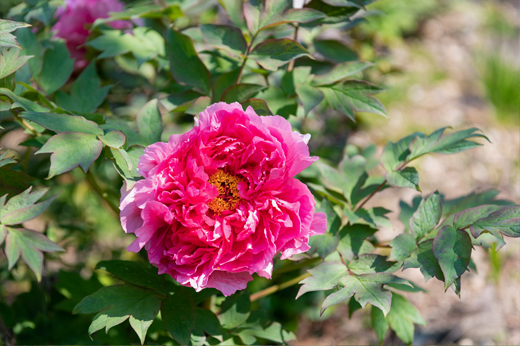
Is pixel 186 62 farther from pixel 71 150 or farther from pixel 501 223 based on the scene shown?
pixel 501 223

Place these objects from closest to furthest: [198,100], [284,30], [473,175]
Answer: [198,100] < [284,30] < [473,175]

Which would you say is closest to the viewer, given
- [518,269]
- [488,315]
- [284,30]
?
[284,30]

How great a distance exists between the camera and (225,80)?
1.13 metres

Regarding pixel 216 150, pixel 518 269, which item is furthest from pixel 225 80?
pixel 518 269

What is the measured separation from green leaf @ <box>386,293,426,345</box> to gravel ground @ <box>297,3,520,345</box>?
1.35 ft

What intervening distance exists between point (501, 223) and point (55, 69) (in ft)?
3.92


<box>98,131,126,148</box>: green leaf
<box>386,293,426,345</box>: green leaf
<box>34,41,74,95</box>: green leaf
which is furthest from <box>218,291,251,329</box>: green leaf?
<box>34,41,74,95</box>: green leaf

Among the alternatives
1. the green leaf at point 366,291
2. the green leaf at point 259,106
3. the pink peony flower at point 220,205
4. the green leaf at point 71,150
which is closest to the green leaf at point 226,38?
the green leaf at point 259,106

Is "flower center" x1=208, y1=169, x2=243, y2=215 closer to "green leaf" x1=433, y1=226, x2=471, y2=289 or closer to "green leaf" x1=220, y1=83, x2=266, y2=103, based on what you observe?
"green leaf" x1=220, y1=83, x2=266, y2=103

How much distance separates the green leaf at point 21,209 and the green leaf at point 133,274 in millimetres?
230

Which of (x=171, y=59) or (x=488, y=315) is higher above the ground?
(x=171, y=59)

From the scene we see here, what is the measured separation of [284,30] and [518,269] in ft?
6.87

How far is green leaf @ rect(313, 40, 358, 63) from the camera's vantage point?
1343 millimetres

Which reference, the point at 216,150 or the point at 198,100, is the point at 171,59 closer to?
the point at 198,100
